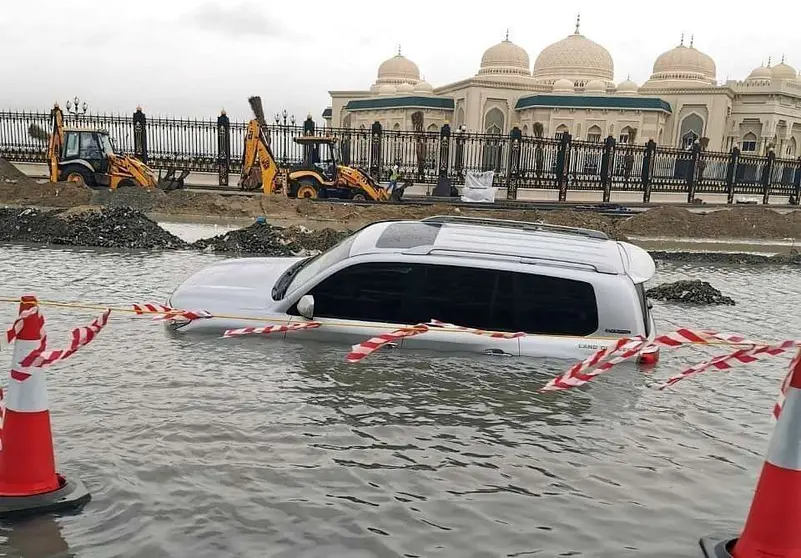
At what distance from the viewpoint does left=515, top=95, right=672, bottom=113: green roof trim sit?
49.5 meters

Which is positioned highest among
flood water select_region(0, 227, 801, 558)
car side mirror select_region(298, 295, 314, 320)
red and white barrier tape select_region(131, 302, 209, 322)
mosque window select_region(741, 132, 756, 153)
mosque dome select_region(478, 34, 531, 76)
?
mosque dome select_region(478, 34, 531, 76)

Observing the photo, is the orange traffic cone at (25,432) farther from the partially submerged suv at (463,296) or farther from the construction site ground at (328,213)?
the construction site ground at (328,213)

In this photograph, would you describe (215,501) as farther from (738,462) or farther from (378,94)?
(378,94)

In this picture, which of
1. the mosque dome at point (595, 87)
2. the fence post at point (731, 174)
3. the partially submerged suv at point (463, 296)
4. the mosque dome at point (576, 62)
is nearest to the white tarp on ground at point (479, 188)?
Result: the fence post at point (731, 174)

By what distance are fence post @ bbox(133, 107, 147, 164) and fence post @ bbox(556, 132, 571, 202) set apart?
18.3m

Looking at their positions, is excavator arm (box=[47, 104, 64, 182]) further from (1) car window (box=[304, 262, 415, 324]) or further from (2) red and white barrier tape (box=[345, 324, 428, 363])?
(2) red and white barrier tape (box=[345, 324, 428, 363])

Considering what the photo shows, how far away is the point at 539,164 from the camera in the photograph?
2991cm

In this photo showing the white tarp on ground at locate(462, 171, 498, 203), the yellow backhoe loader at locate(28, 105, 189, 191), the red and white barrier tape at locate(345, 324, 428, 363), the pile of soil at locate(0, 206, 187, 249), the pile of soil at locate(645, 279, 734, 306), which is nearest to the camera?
the red and white barrier tape at locate(345, 324, 428, 363)

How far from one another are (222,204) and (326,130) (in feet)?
29.3

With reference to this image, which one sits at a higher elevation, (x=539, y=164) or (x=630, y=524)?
(x=539, y=164)

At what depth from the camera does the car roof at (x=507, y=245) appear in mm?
5863

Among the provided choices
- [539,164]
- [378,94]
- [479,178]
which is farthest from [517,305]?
[378,94]

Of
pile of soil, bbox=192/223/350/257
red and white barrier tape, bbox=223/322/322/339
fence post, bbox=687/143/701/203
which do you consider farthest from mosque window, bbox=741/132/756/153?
red and white barrier tape, bbox=223/322/322/339

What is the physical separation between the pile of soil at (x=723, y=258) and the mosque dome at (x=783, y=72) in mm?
58411
